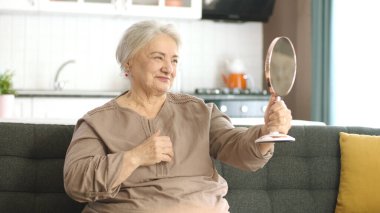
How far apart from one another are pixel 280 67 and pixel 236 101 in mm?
3068

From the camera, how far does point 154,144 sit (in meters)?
1.70

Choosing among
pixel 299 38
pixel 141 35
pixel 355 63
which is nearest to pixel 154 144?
pixel 141 35

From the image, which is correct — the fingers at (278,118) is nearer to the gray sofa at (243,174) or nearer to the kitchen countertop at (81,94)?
the gray sofa at (243,174)

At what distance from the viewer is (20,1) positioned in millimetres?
4684

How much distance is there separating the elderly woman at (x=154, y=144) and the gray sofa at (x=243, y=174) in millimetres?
248

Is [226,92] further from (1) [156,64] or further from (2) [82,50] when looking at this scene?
(1) [156,64]

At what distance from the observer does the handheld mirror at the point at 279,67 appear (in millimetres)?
1694

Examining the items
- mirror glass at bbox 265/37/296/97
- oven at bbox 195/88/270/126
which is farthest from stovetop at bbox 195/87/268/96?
mirror glass at bbox 265/37/296/97

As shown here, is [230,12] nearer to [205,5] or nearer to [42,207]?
[205,5]

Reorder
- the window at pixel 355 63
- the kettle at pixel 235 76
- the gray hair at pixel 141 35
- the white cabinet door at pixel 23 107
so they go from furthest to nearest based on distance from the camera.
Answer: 1. the kettle at pixel 235 76
2. the white cabinet door at pixel 23 107
3. the window at pixel 355 63
4. the gray hair at pixel 141 35

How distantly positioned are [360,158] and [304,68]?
2723 millimetres

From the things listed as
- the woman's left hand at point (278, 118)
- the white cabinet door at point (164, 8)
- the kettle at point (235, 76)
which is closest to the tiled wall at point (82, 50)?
the kettle at point (235, 76)

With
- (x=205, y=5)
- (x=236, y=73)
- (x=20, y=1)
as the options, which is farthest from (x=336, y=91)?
(x=20, y=1)

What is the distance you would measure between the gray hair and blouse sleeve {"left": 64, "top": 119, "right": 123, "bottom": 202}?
39cm
